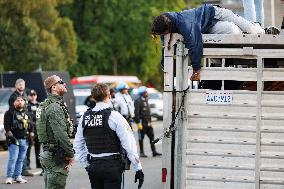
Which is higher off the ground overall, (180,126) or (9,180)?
(180,126)

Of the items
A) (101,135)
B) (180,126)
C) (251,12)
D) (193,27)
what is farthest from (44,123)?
(251,12)

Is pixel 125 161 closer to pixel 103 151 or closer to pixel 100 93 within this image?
pixel 103 151

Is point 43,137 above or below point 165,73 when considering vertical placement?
below

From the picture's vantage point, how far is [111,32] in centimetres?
6153

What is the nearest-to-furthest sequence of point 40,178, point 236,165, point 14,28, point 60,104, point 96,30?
point 236,165 → point 60,104 → point 40,178 → point 14,28 → point 96,30

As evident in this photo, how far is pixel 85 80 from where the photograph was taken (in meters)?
48.2

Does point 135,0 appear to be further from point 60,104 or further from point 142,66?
point 60,104

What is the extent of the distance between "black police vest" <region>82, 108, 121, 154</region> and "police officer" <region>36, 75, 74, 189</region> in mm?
1163

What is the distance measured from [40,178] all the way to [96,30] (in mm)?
43971

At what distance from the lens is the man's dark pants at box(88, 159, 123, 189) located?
29.3 ft

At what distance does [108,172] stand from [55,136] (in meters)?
1.54

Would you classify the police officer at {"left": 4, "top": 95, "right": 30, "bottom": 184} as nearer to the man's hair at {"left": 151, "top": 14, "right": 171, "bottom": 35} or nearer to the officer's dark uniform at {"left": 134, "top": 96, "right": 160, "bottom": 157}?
the officer's dark uniform at {"left": 134, "top": 96, "right": 160, "bottom": 157}

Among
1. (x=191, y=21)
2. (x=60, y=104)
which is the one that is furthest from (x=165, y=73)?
(x=60, y=104)

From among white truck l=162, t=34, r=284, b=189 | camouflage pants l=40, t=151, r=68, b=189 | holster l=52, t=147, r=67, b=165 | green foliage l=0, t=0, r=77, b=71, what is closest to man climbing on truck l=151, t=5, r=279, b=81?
white truck l=162, t=34, r=284, b=189
